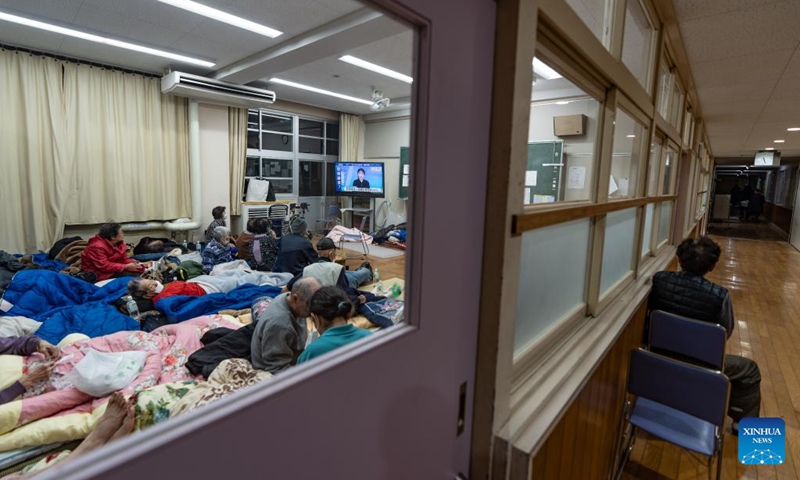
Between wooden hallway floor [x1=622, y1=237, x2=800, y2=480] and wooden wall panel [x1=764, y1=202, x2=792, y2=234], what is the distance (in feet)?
16.8

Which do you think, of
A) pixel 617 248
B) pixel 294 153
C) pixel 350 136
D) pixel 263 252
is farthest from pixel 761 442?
pixel 350 136

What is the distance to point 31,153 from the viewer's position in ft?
15.5

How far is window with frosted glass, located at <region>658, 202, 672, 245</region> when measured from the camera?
3953 millimetres

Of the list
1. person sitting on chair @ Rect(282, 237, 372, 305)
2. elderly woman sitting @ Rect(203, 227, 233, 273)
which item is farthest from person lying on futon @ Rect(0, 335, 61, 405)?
elderly woman sitting @ Rect(203, 227, 233, 273)

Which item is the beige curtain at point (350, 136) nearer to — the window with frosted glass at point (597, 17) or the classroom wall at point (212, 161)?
the classroom wall at point (212, 161)

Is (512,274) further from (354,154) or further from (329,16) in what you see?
(354,154)

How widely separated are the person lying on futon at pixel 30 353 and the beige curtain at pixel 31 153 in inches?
142

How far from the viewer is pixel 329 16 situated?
3521 millimetres

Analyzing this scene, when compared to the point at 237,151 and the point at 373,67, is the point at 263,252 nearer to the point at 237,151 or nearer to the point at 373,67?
the point at 373,67

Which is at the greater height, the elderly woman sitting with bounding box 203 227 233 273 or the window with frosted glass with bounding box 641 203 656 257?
the window with frosted glass with bounding box 641 203 656 257

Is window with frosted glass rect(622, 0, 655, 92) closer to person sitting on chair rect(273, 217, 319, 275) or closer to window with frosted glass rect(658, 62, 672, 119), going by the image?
window with frosted glass rect(658, 62, 672, 119)

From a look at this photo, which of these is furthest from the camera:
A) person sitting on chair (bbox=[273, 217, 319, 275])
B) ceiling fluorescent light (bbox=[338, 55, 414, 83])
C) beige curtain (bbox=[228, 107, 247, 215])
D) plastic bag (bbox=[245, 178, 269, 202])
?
plastic bag (bbox=[245, 178, 269, 202])

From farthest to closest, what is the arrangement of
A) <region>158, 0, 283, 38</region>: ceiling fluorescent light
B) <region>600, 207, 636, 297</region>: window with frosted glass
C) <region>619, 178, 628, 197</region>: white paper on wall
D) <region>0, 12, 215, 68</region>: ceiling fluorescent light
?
1. <region>0, 12, 215, 68</region>: ceiling fluorescent light
2. <region>158, 0, 283, 38</region>: ceiling fluorescent light
3. <region>619, 178, 628, 197</region>: white paper on wall
4. <region>600, 207, 636, 297</region>: window with frosted glass

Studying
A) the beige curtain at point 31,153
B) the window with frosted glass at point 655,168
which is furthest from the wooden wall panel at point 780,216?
the beige curtain at point 31,153
